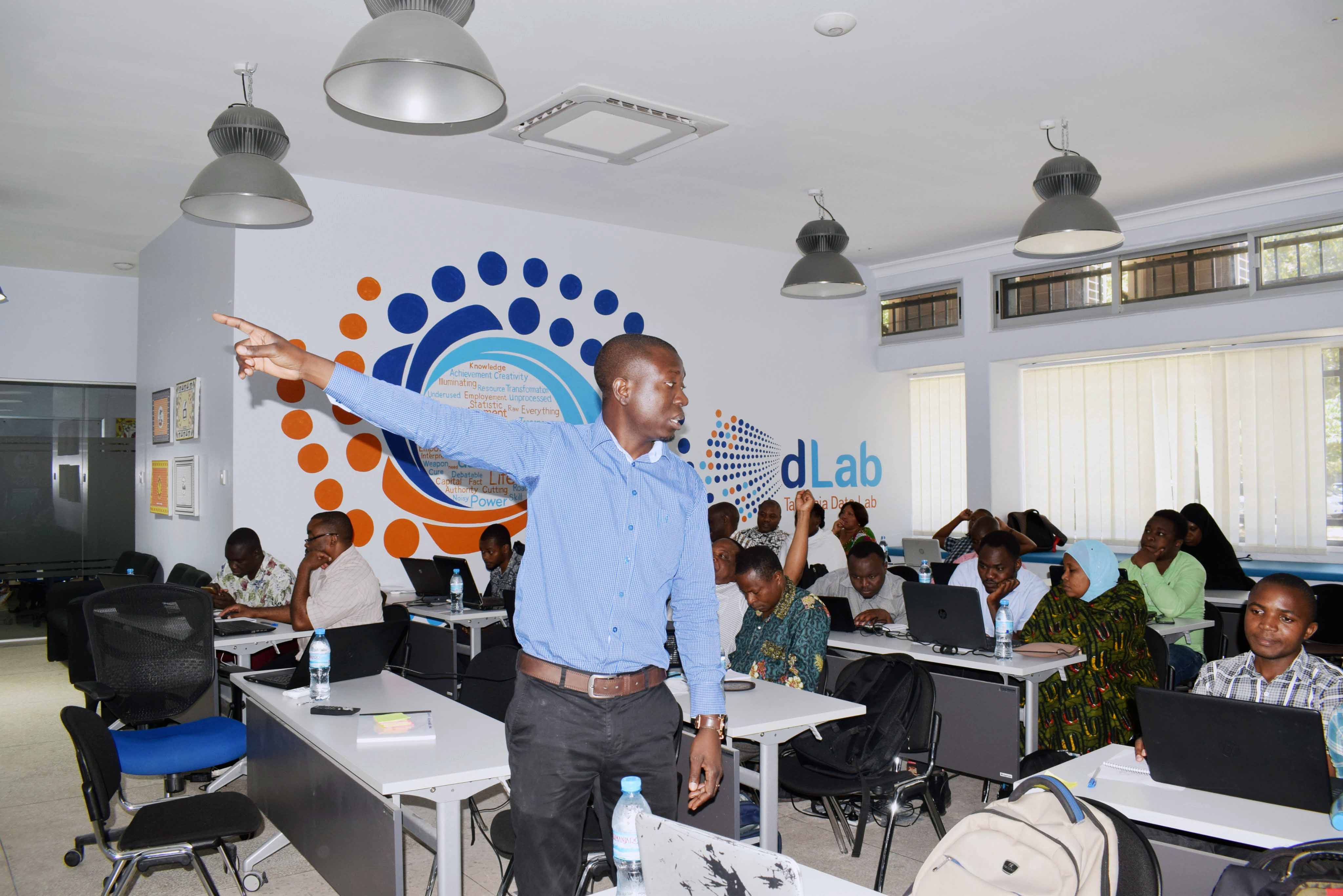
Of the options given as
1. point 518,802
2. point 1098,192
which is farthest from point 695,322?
point 518,802

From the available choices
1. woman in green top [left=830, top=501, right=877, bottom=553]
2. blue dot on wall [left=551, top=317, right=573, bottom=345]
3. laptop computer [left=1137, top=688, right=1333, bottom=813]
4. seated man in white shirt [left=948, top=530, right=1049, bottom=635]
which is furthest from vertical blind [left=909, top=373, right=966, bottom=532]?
laptop computer [left=1137, top=688, right=1333, bottom=813]

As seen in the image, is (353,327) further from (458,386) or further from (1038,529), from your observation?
(1038,529)

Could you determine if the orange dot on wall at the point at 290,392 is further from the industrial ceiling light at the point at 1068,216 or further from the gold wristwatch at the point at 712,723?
the gold wristwatch at the point at 712,723

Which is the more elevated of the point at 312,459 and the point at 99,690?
the point at 312,459

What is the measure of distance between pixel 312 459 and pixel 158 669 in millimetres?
3082

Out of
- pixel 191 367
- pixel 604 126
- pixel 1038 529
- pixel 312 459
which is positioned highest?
pixel 604 126

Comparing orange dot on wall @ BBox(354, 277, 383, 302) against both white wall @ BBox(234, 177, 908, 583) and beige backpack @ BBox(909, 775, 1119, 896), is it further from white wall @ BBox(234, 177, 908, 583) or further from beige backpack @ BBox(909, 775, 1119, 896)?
beige backpack @ BBox(909, 775, 1119, 896)

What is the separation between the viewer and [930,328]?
10109 millimetres

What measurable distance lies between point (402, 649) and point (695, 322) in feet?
14.3

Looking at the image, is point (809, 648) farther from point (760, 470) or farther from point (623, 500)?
point (760, 470)

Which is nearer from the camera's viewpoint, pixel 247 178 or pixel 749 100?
pixel 247 178

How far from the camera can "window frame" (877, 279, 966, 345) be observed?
32.0 ft

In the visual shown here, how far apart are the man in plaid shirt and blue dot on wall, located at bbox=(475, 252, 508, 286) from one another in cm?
614

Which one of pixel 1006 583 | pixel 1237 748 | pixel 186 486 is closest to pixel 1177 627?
pixel 1006 583
